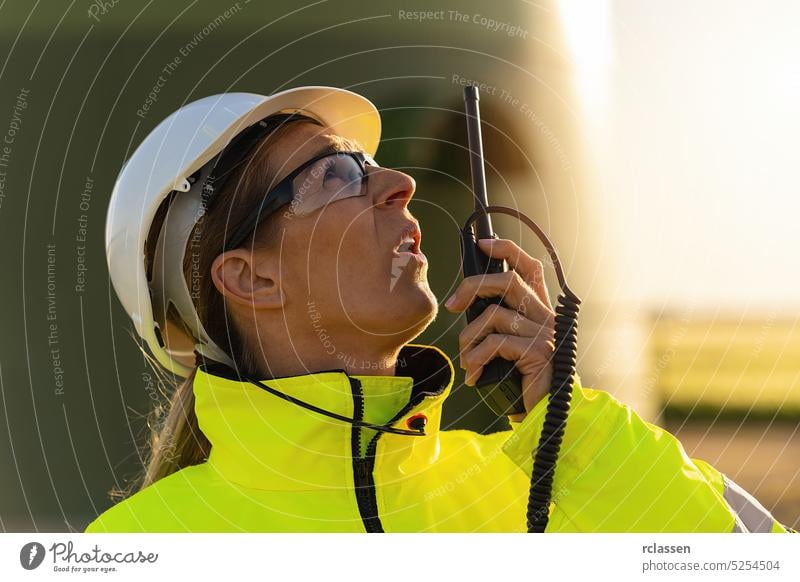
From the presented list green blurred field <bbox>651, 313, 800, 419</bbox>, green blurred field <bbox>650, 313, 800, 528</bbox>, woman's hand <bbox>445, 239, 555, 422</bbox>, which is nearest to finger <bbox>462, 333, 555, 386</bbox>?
woman's hand <bbox>445, 239, 555, 422</bbox>

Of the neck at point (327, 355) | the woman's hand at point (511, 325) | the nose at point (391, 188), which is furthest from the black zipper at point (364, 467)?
the nose at point (391, 188)

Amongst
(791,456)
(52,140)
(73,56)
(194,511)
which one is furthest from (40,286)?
(791,456)

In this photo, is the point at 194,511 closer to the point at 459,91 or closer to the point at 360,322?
the point at 360,322

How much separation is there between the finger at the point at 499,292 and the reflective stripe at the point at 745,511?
59cm

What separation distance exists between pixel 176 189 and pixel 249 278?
28 cm

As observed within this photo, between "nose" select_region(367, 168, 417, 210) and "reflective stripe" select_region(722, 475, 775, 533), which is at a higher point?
"nose" select_region(367, 168, 417, 210)

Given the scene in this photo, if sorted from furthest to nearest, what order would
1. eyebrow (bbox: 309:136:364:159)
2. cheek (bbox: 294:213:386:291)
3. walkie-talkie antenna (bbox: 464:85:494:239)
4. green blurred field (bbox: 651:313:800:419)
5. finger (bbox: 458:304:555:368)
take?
green blurred field (bbox: 651:313:800:419) < eyebrow (bbox: 309:136:364:159) < cheek (bbox: 294:213:386:291) < walkie-talkie antenna (bbox: 464:85:494:239) < finger (bbox: 458:304:555:368)

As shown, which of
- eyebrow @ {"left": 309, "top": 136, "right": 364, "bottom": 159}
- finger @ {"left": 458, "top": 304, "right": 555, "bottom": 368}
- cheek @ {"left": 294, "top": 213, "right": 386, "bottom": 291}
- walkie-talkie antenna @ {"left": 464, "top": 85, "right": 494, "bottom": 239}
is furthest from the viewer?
eyebrow @ {"left": 309, "top": 136, "right": 364, "bottom": 159}

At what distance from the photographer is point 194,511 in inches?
83.6

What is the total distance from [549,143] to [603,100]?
23 centimetres

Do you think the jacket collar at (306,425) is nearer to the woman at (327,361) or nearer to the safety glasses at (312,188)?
the woman at (327,361)

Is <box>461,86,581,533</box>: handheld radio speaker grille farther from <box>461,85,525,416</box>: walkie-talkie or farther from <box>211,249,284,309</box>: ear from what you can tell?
<box>211,249,284,309</box>: ear

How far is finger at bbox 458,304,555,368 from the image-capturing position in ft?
6.40

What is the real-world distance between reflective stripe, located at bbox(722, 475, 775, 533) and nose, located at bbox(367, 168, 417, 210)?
94cm
